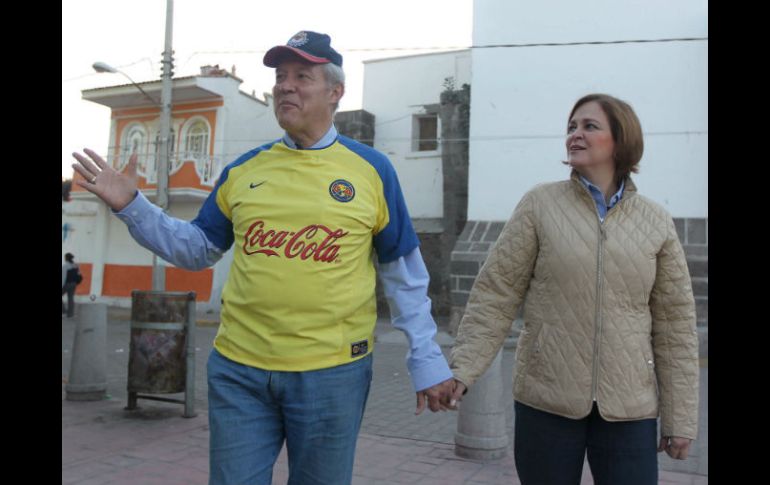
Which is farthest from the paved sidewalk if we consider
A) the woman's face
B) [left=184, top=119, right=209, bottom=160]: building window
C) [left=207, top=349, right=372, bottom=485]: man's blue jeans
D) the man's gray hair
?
[left=184, top=119, right=209, bottom=160]: building window

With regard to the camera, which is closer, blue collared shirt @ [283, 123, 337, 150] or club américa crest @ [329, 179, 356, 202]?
club américa crest @ [329, 179, 356, 202]

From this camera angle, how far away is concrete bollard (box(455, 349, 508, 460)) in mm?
4730

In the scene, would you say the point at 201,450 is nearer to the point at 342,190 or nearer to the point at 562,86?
the point at 342,190

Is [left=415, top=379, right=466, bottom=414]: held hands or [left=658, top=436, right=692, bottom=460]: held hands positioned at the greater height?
[left=415, top=379, right=466, bottom=414]: held hands

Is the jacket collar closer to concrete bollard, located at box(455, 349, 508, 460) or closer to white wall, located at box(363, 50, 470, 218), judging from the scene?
concrete bollard, located at box(455, 349, 508, 460)

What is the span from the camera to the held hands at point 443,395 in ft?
7.94

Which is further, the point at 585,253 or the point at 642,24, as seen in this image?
the point at 642,24

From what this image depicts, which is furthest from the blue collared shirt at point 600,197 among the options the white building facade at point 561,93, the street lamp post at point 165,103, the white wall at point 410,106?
the white wall at point 410,106

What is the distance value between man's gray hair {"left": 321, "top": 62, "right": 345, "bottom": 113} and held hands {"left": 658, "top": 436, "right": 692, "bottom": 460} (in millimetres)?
1725

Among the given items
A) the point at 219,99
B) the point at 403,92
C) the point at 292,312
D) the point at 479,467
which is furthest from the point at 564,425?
the point at 219,99

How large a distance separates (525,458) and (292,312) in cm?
97

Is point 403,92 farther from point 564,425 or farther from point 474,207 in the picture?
point 564,425

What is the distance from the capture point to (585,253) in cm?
229

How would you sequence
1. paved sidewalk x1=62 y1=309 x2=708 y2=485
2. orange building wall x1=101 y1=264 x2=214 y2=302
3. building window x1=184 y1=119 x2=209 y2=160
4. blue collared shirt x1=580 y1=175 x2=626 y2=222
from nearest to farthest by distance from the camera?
blue collared shirt x1=580 y1=175 x2=626 y2=222 < paved sidewalk x1=62 y1=309 x2=708 y2=485 < orange building wall x1=101 y1=264 x2=214 y2=302 < building window x1=184 y1=119 x2=209 y2=160
